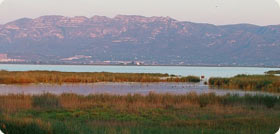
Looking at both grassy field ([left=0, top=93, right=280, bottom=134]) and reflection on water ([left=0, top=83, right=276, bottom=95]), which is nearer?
grassy field ([left=0, top=93, right=280, bottom=134])

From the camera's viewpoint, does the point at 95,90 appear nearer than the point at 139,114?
No

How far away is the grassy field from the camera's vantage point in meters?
12.5

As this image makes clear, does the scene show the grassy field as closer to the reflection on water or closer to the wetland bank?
the wetland bank

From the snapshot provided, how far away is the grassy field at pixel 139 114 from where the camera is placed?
41.2 ft

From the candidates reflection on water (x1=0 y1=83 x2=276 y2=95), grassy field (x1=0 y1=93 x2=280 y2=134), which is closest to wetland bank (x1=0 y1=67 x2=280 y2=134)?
grassy field (x1=0 y1=93 x2=280 y2=134)

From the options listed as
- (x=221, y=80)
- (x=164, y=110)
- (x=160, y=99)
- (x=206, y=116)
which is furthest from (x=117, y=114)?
(x=221, y=80)

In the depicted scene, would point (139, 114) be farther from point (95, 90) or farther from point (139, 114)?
point (95, 90)

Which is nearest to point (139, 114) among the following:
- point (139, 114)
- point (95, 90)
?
point (139, 114)

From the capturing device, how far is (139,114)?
1762 centimetres

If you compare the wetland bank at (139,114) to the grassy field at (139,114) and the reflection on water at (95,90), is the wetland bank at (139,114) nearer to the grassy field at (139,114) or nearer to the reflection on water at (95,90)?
the grassy field at (139,114)

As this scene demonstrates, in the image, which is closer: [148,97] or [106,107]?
[106,107]

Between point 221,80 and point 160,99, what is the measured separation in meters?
23.1

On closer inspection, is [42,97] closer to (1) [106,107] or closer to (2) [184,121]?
(1) [106,107]

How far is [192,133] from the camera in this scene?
1248 cm
